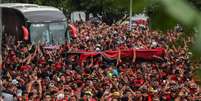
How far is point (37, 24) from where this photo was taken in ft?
72.6

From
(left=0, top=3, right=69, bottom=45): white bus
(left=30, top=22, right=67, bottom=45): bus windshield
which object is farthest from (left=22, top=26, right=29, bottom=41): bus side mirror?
(left=30, top=22, right=67, bottom=45): bus windshield

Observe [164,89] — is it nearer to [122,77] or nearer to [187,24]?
[122,77]

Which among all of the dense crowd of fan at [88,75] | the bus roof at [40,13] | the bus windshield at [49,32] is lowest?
the dense crowd of fan at [88,75]

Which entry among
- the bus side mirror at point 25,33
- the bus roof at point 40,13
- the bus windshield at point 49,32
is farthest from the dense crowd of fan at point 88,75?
the bus roof at point 40,13

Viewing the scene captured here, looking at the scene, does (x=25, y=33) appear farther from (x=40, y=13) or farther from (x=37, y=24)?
(x=40, y=13)

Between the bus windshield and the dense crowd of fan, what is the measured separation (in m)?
0.52

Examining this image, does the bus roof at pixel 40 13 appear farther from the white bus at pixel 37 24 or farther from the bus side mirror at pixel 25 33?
the bus side mirror at pixel 25 33

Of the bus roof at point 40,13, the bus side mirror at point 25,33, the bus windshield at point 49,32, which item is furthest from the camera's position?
the bus roof at point 40,13

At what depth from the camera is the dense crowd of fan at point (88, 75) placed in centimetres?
1319

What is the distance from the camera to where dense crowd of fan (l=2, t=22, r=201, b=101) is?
1319 centimetres

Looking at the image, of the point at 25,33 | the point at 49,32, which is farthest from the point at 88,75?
the point at 49,32

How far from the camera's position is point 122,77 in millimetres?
15594

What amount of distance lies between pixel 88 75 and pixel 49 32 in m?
6.51

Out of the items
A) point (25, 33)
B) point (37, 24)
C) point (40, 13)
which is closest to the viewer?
point (25, 33)
